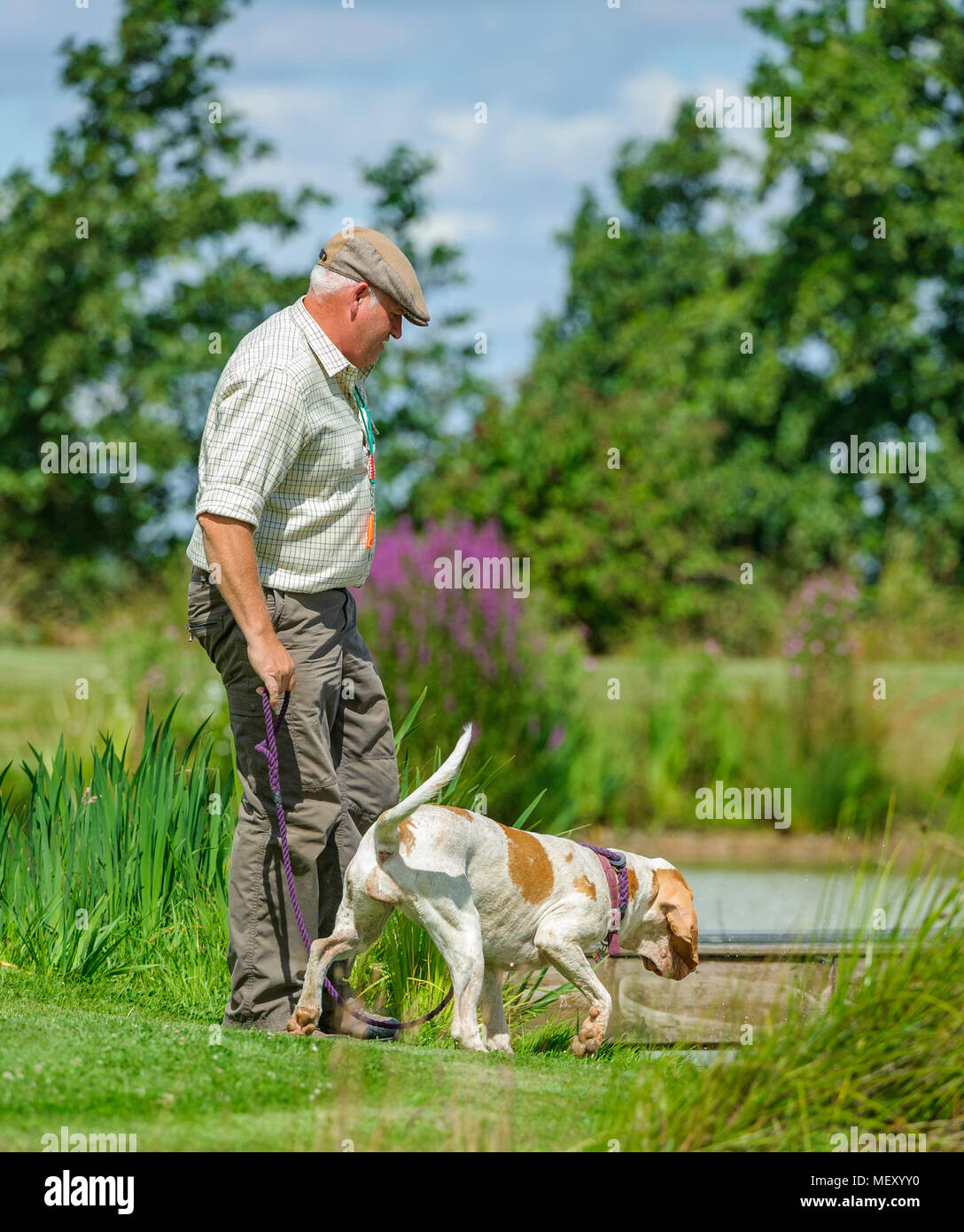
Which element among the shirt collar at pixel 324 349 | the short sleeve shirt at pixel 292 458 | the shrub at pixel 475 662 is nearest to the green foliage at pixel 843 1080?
the short sleeve shirt at pixel 292 458

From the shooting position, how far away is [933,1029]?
3201mm

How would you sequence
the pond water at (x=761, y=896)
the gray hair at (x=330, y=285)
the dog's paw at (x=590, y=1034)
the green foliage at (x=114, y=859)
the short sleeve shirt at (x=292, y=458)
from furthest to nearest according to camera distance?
the pond water at (x=761, y=896), the green foliage at (x=114, y=859), the gray hair at (x=330, y=285), the dog's paw at (x=590, y=1034), the short sleeve shirt at (x=292, y=458)

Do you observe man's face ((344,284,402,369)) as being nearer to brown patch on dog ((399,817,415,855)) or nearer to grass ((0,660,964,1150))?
brown patch on dog ((399,817,415,855))

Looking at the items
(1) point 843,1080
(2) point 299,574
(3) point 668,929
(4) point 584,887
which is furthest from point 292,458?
(1) point 843,1080

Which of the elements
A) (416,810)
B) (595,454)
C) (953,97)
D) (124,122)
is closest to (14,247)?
(124,122)

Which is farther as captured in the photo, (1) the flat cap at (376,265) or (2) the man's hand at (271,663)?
(1) the flat cap at (376,265)

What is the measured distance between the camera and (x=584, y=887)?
13.6ft

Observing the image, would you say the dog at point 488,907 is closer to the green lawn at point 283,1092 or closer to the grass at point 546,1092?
the green lawn at point 283,1092

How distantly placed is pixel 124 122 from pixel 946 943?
19790 millimetres

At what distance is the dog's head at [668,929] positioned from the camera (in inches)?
170

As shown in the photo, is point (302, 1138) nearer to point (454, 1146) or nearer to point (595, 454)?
point (454, 1146)

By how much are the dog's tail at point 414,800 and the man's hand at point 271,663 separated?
0.46 m

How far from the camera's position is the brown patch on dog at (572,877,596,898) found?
4129 mm

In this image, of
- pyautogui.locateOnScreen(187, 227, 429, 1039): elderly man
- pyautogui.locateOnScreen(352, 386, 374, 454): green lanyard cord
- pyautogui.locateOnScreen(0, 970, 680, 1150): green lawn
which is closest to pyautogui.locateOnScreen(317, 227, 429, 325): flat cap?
pyautogui.locateOnScreen(187, 227, 429, 1039): elderly man
